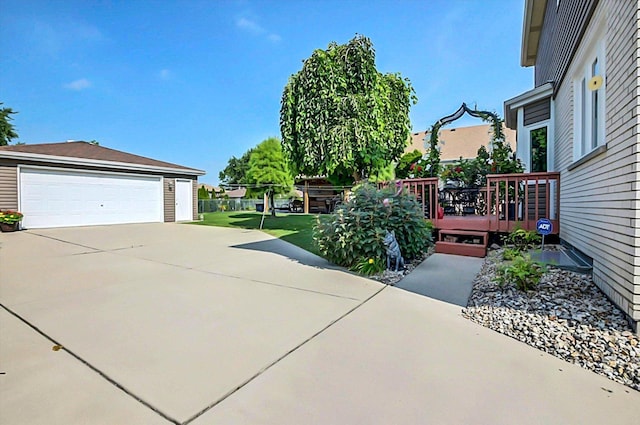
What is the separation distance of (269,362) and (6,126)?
3215cm

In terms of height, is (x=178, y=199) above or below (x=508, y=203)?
above

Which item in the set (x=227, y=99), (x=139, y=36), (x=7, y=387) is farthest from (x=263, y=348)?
(x=227, y=99)

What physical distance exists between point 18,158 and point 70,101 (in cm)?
784

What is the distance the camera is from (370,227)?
5.07 m

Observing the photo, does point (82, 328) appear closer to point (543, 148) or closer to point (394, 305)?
point (394, 305)

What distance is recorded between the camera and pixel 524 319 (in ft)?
8.89

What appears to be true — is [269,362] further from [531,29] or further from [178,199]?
[178,199]

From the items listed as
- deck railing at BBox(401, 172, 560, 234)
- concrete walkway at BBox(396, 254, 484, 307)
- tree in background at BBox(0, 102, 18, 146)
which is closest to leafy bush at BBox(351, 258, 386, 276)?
concrete walkway at BBox(396, 254, 484, 307)

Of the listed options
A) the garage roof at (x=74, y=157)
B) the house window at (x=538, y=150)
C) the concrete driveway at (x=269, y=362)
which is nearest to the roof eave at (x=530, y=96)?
the house window at (x=538, y=150)

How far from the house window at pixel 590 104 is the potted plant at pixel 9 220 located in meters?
15.0

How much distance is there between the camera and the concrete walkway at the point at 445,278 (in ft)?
12.0

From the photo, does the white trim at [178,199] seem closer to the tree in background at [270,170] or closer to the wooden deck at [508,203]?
the tree in background at [270,170]

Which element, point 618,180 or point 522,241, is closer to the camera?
point 618,180

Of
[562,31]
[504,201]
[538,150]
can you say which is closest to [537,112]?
[538,150]
